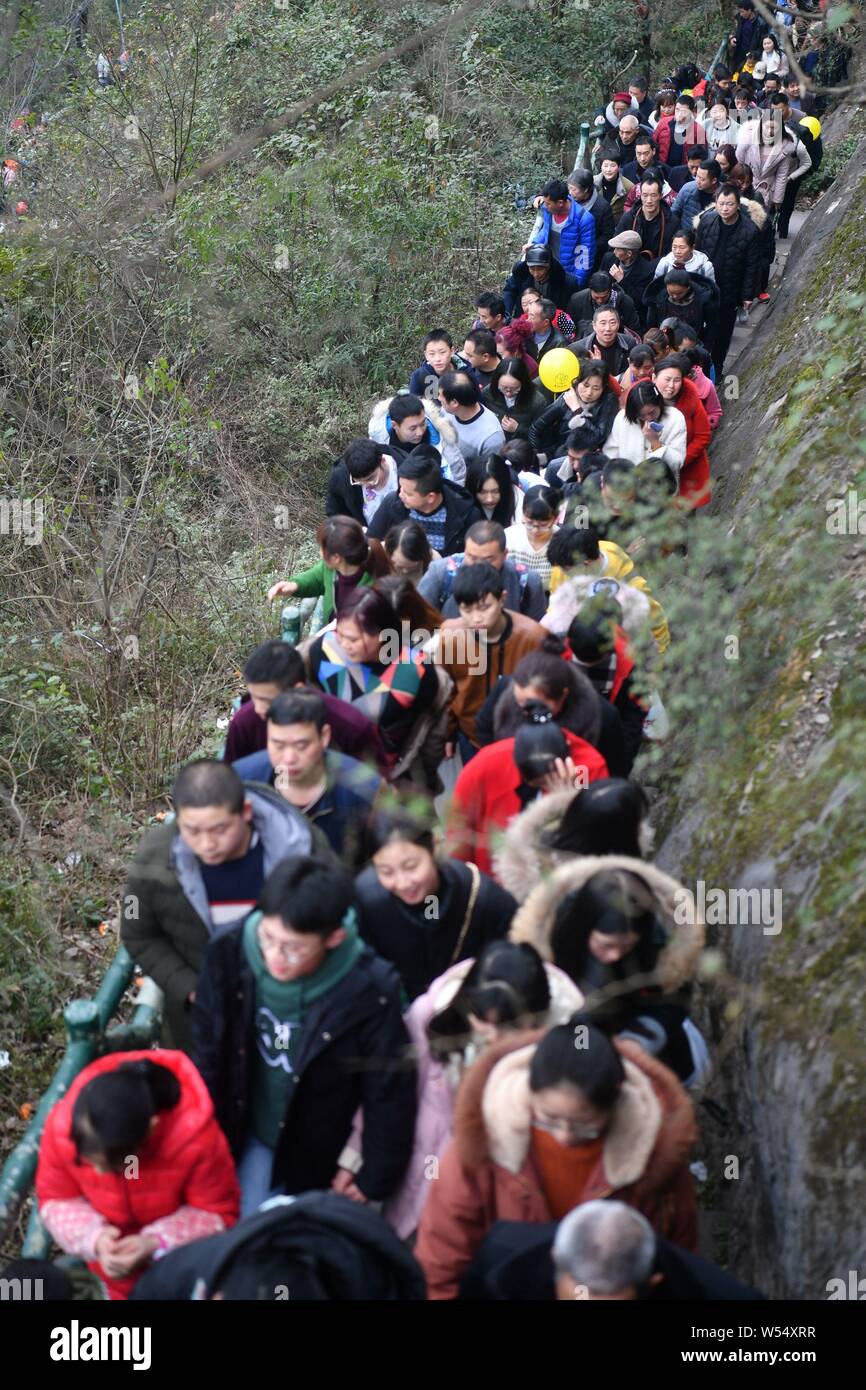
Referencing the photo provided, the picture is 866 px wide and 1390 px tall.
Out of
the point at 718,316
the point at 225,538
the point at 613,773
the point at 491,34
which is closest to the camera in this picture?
the point at 613,773

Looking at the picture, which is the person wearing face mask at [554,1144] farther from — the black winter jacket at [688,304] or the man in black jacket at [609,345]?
the black winter jacket at [688,304]

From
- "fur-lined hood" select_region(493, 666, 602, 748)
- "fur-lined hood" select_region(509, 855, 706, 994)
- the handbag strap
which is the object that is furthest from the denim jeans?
"fur-lined hood" select_region(493, 666, 602, 748)

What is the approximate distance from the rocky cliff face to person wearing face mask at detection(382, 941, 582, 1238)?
50 cm

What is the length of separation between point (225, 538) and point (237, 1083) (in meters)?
8.53

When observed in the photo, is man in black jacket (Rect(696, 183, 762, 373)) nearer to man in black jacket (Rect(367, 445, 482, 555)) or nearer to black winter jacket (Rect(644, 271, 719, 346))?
black winter jacket (Rect(644, 271, 719, 346))

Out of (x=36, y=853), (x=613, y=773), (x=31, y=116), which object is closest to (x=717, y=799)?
(x=613, y=773)

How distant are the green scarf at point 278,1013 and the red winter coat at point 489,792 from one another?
105 centimetres

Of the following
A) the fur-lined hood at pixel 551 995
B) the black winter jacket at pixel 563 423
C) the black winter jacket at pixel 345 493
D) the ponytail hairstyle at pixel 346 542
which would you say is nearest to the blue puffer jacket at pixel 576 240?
the black winter jacket at pixel 563 423

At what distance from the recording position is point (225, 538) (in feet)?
38.2

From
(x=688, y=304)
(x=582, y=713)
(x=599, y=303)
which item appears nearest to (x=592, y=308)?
(x=599, y=303)

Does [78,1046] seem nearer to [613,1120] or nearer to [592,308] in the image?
[613,1120]

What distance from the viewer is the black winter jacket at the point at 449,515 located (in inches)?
262

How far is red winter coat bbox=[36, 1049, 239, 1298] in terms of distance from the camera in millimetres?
3234

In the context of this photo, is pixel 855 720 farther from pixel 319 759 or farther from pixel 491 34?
pixel 491 34
